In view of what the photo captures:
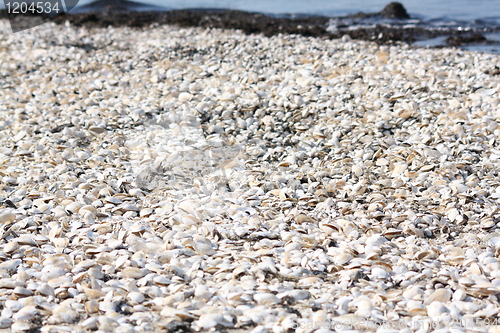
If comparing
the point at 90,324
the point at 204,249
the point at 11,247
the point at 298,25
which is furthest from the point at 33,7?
the point at 90,324

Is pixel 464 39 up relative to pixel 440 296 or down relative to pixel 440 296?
up

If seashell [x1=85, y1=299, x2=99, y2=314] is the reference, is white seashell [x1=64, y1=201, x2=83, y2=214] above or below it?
above

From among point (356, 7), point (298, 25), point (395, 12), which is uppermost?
point (356, 7)

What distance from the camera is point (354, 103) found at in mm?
4816

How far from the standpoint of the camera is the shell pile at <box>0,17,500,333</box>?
2.21 meters

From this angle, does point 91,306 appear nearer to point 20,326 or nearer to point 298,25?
point 20,326

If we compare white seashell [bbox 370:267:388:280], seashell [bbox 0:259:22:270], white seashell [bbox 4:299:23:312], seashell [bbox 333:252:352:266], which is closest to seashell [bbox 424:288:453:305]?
white seashell [bbox 370:267:388:280]

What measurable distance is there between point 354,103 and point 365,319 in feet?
10.1

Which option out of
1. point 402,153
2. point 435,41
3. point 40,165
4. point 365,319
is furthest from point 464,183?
point 435,41

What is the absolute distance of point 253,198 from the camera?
3.28 metres

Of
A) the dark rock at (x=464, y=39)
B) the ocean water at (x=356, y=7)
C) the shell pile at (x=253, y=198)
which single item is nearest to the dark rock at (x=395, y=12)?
the ocean water at (x=356, y=7)

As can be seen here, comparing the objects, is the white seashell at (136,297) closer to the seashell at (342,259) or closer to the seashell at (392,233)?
the seashell at (342,259)

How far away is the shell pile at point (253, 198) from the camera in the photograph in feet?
7.27

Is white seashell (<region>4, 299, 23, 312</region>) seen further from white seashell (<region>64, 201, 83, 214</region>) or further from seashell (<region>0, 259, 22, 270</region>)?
white seashell (<region>64, 201, 83, 214</region>)
